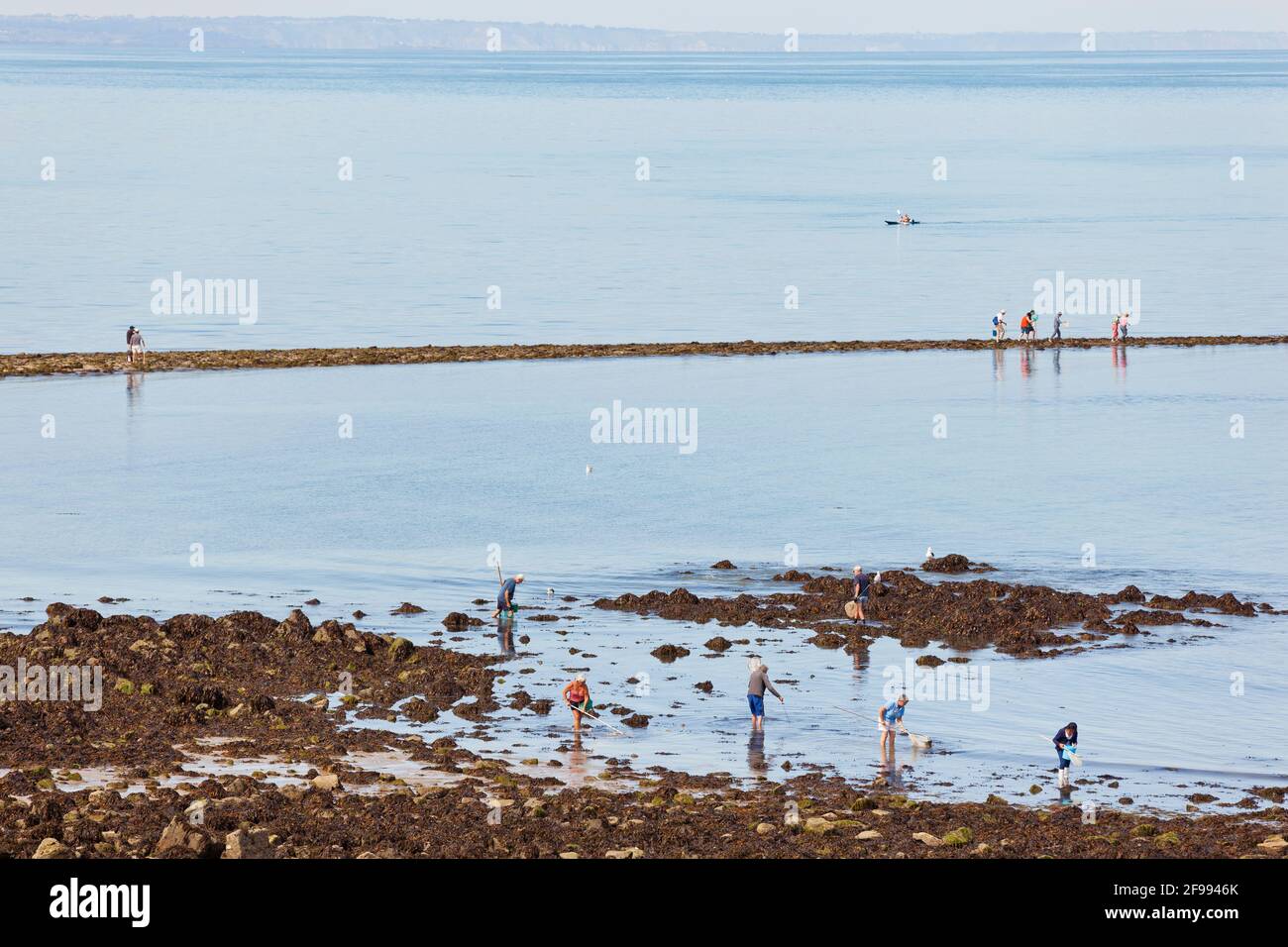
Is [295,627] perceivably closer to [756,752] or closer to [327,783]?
[327,783]

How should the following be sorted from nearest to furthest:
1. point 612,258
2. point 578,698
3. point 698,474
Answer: point 578,698 → point 698,474 → point 612,258

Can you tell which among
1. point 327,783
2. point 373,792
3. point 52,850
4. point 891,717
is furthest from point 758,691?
point 52,850

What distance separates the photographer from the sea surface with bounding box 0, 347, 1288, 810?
1257 inches

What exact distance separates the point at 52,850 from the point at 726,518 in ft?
106

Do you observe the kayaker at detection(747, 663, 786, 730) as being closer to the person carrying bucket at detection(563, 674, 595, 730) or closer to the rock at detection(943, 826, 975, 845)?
the person carrying bucket at detection(563, 674, 595, 730)

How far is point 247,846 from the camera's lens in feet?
70.3

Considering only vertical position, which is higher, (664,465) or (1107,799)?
(664,465)

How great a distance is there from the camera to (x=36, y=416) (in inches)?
2643

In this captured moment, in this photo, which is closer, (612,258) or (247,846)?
(247,846)

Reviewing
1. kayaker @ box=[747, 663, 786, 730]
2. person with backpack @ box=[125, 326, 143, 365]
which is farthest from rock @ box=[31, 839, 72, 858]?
person with backpack @ box=[125, 326, 143, 365]

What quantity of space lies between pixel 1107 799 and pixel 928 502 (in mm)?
27655
